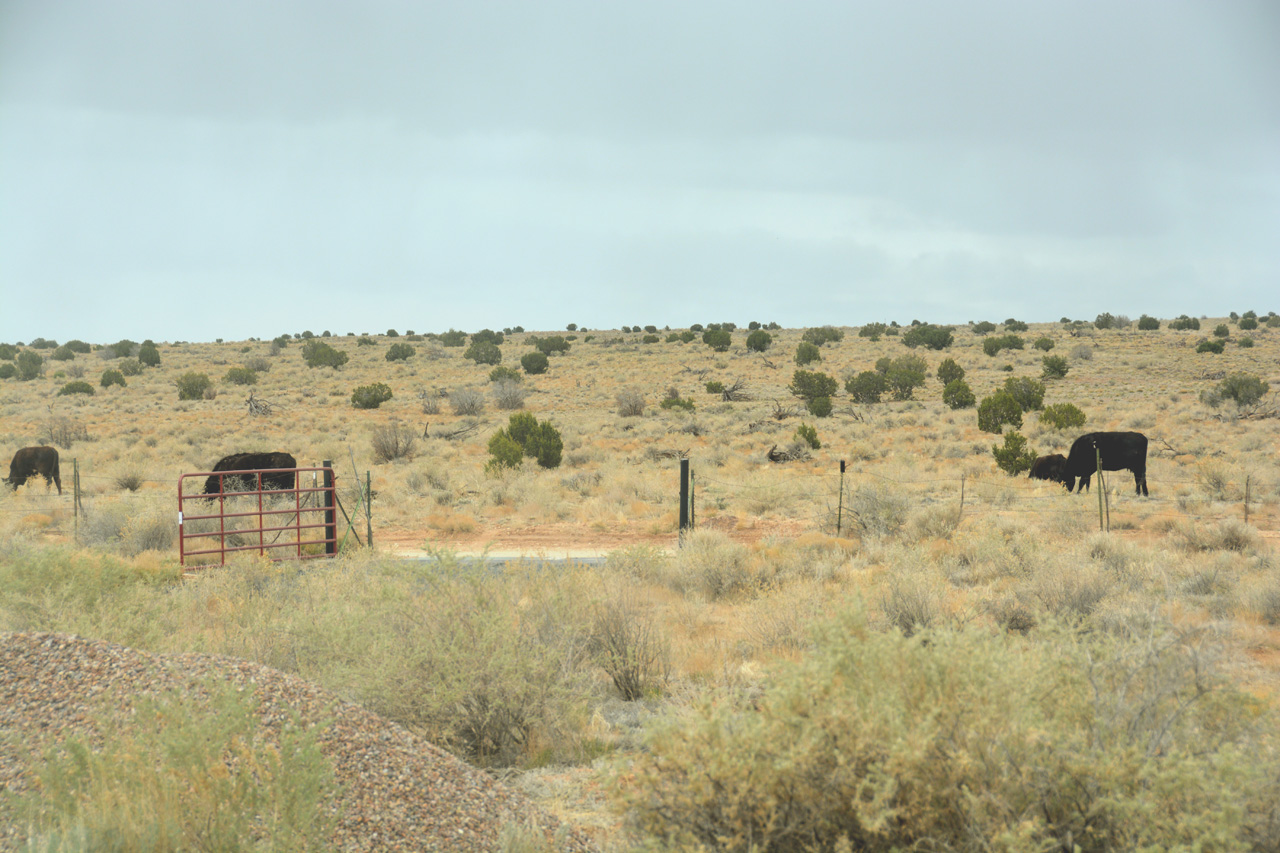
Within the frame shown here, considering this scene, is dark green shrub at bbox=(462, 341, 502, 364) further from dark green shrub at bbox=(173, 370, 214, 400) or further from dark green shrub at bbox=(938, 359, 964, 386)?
dark green shrub at bbox=(938, 359, 964, 386)

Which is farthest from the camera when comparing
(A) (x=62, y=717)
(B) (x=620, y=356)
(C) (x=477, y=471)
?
(B) (x=620, y=356)

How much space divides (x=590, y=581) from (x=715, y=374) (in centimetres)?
4195

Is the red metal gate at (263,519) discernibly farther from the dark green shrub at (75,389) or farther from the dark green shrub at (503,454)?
the dark green shrub at (75,389)

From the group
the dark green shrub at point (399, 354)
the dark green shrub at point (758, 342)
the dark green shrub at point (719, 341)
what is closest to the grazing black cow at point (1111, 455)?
the dark green shrub at point (758, 342)

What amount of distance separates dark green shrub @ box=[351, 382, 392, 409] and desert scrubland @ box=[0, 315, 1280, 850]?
420 inches

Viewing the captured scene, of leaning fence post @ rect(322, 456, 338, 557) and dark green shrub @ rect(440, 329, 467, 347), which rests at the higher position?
dark green shrub @ rect(440, 329, 467, 347)

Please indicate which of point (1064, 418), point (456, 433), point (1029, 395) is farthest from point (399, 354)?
point (1064, 418)

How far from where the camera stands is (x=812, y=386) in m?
37.8

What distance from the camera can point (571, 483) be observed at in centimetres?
2269

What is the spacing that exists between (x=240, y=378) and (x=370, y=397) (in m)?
14.7

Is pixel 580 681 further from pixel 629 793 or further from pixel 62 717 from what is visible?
pixel 62 717

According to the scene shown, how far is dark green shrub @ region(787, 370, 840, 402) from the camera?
3769cm

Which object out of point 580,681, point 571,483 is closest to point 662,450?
point 571,483

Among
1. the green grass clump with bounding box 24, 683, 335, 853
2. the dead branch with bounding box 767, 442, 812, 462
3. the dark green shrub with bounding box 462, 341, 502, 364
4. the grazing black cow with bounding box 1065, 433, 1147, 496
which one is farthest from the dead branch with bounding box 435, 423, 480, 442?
the green grass clump with bounding box 24, 683, 335, 853
